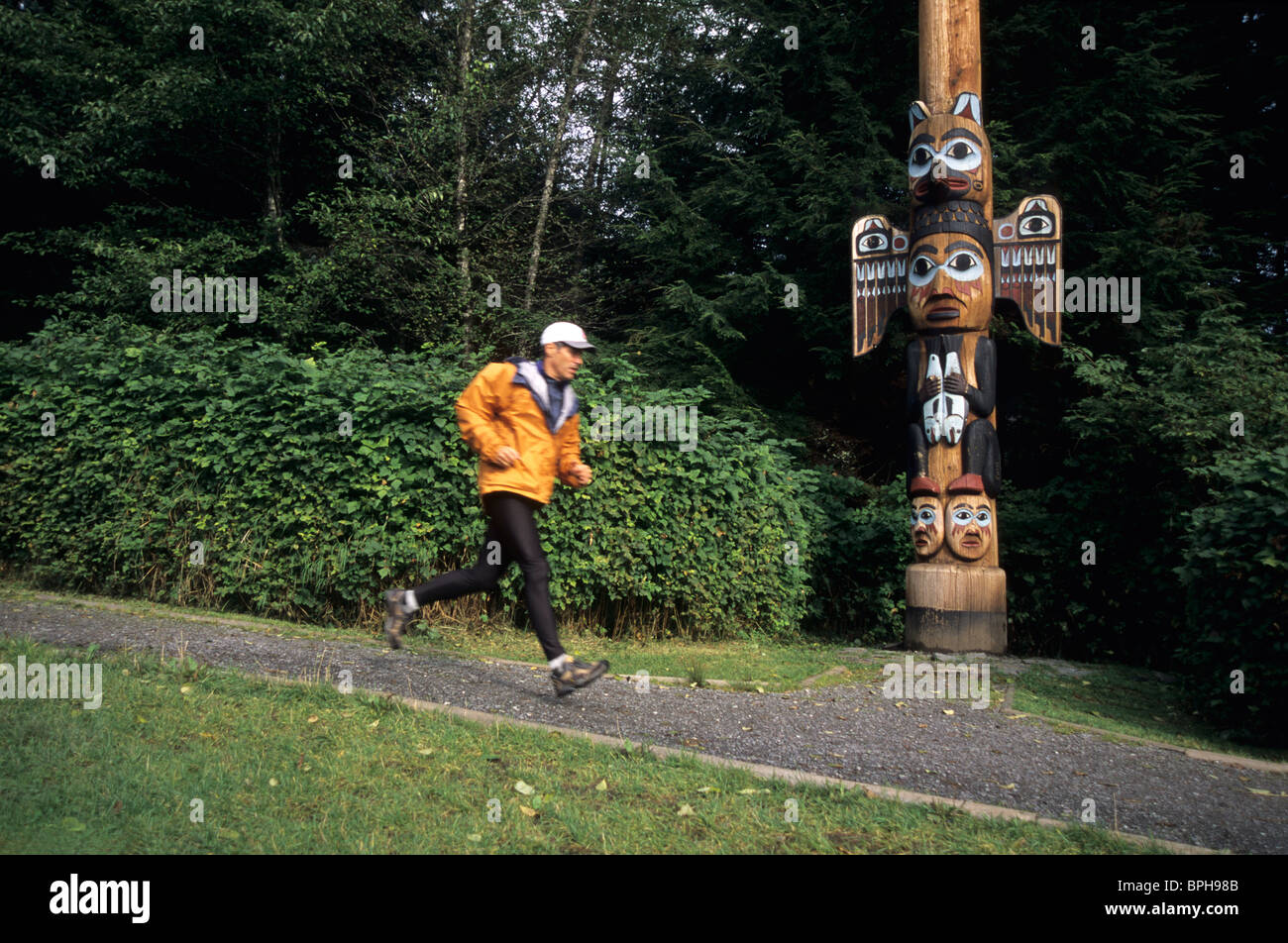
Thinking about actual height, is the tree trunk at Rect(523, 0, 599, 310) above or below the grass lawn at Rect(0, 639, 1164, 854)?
above

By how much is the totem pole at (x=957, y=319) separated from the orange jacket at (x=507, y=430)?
15.5 ft

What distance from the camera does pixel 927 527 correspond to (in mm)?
8570

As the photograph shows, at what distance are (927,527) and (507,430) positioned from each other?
16.2ft

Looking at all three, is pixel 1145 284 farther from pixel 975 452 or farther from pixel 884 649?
pixel 884 649

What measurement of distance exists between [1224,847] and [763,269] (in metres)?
12.7

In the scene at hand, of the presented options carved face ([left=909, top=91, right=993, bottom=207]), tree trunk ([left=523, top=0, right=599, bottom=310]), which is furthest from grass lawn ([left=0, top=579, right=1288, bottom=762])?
tree trunk ([left=523, top=0, right=599, bottom=310])

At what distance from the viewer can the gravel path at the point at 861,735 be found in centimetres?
413

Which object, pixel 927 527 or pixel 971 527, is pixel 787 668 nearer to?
pixel 927 527

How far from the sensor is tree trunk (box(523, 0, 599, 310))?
637 inches

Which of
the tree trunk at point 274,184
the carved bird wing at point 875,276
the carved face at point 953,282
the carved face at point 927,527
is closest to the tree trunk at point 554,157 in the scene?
the tree trunk at point 274,184

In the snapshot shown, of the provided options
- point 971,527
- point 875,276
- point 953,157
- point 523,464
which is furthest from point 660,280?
point 523,464

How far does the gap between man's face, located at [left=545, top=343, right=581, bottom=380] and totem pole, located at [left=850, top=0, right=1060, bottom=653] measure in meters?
4.72

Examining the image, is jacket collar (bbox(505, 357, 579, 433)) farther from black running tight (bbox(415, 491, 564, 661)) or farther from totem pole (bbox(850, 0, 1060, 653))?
totem pole (bbox(850, 0, 1060, 653))

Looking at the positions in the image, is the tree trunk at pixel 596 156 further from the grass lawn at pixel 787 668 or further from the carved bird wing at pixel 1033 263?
the grass lawn at pixel 787 668
